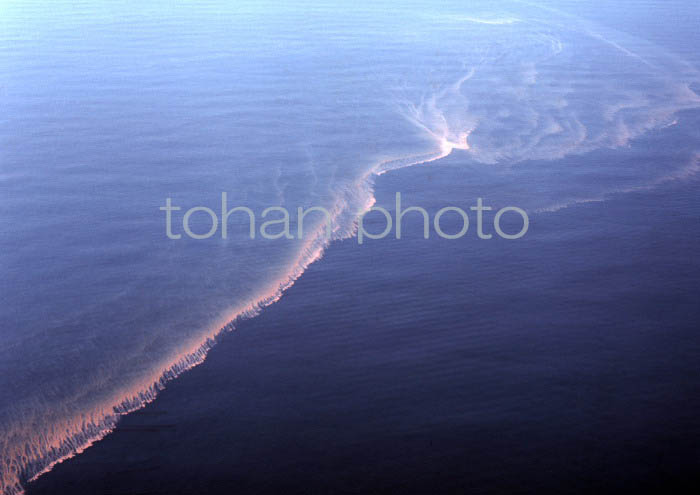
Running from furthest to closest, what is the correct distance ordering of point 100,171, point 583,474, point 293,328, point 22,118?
point 22,118 < point 100,171 < point 293,328 < point 583,474

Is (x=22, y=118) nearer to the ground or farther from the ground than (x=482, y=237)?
farther from the ground

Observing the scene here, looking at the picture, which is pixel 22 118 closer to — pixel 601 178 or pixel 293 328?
pixel 293 328

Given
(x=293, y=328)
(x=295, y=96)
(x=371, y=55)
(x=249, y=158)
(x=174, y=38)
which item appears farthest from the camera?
(x=174, y=38)

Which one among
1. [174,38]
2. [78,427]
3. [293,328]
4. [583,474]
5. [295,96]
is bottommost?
[583,474]

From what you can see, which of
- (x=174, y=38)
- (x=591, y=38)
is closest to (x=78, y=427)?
(x=174, y=38)

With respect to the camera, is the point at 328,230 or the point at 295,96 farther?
the point at 295,96

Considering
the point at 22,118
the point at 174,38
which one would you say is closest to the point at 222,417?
the point at 22,118
